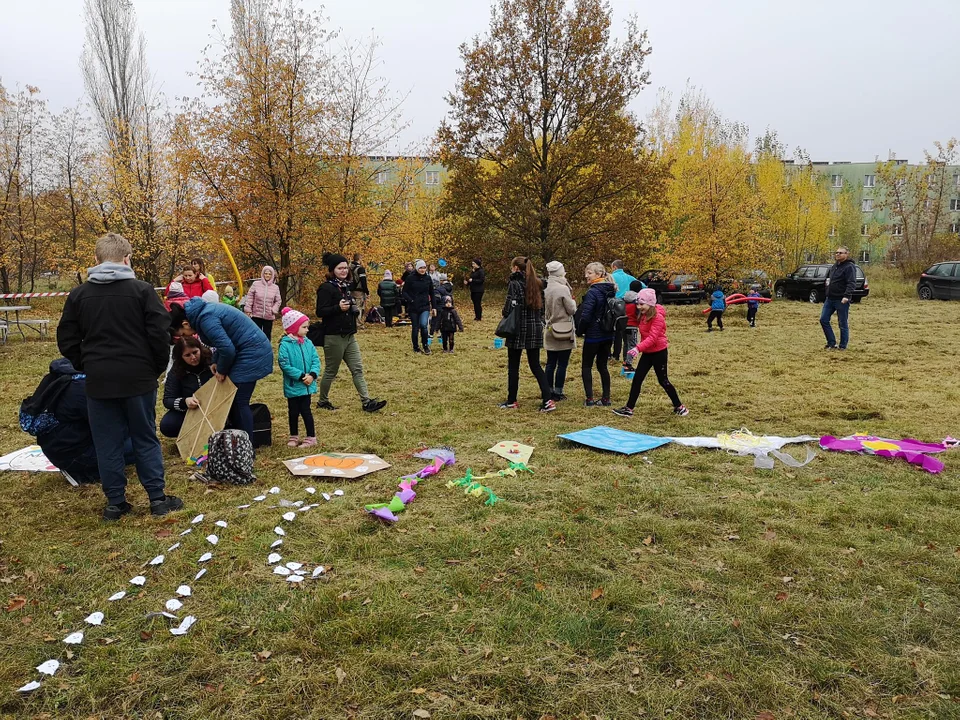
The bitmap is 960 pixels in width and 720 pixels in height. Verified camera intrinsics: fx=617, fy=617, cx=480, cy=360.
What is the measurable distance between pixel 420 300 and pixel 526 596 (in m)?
9.43

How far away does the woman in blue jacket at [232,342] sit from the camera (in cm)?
524

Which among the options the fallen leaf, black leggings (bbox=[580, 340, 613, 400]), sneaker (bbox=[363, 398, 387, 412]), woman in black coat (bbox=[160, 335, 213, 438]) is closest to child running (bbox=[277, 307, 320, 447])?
woman in black coat (bbox=[160, 335, 213, 438])

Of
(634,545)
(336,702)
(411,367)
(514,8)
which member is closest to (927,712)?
(634,545)

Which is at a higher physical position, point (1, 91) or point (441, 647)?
point (1, 91)

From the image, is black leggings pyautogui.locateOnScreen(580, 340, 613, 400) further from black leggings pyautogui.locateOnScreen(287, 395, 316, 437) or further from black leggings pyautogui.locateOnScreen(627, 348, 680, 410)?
black leggings pyautogui.locateOnScreen(287, 395, 316, 437)

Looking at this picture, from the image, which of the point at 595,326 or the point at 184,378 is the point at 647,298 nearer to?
the point at 595,326

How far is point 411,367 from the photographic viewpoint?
1108 centimetres

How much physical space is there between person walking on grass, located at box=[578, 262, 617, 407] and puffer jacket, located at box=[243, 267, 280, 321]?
5158mm

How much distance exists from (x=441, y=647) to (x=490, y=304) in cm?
2384

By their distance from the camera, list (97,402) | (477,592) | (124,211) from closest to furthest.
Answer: (477,592) → (97,402) → (124,211)

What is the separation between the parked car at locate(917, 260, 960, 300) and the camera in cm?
2283

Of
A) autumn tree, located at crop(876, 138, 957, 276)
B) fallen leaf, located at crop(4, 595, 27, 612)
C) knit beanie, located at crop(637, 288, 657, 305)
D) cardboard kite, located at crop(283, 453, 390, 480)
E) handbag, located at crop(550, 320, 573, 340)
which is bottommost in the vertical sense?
fallen leaf, located at crop(4, 595, 27, 612)

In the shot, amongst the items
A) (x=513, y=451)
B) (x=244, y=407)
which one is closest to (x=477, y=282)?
(x=513, y=451)

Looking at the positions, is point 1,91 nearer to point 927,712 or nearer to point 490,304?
point 490,304
